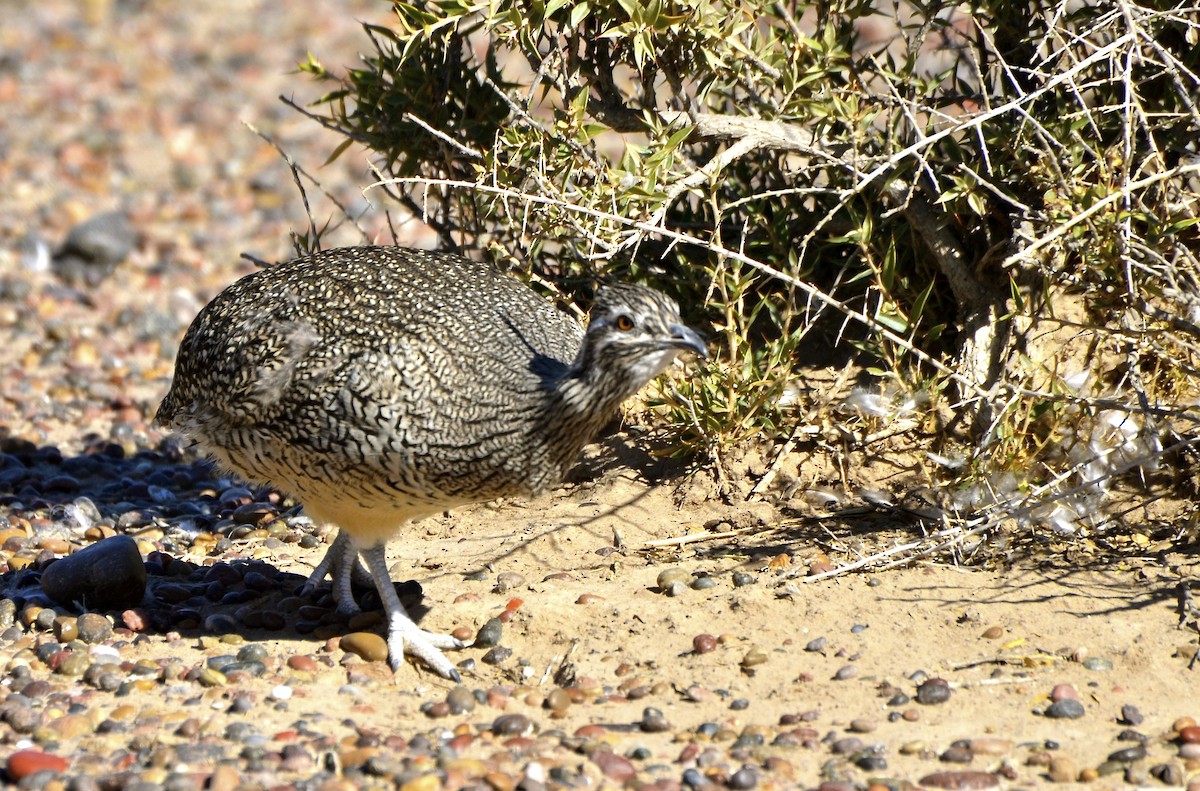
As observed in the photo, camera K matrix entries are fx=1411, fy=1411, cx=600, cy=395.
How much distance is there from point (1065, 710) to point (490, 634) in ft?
7.11

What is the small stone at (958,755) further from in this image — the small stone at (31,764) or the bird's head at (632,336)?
the small stone at (31,764)

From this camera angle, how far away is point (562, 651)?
540 centimetres

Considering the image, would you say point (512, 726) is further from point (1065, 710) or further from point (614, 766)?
point (1065, 710)

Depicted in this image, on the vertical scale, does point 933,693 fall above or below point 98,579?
below

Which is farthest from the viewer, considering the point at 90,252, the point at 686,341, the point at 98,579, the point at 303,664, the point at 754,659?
the point at 90,252

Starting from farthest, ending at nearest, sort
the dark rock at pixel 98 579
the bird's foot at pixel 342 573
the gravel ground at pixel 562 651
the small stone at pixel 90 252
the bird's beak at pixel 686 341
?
the small stone at pixel 90 252, the bird's foot at pixel 342 573, the dark rock at pixel 98 579, the bird's beak at pixel 686 341, the gravel ground at pixel 562 651

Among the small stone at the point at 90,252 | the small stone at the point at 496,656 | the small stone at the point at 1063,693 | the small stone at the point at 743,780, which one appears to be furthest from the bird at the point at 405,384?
the small stone at the point at 90,252

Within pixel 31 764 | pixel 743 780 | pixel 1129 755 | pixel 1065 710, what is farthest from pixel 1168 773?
pixel 31 764

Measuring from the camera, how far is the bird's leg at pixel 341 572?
19.7 feet

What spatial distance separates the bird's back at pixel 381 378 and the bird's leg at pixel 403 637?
1.38ft

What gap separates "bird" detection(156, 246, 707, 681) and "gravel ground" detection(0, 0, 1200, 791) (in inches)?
18.6

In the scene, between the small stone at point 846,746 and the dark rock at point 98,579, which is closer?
the small stone at point 846,746

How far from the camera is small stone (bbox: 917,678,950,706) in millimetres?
4824

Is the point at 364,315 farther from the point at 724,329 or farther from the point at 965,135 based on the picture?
the point at 965,135
